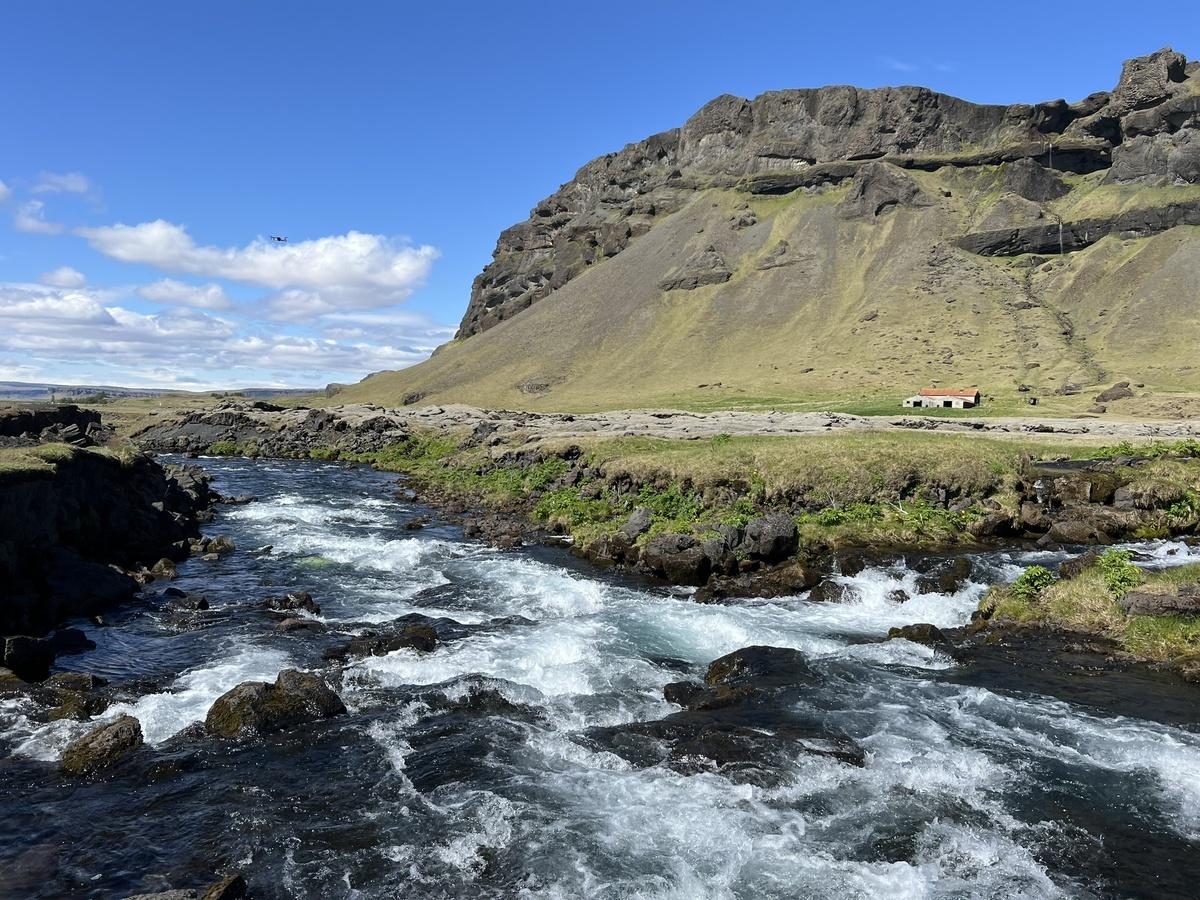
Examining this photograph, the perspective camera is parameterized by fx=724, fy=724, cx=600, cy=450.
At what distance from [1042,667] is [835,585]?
26.8 ft

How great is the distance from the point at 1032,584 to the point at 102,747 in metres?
27.4

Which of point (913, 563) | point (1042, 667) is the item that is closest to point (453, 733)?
point (1042, 667)

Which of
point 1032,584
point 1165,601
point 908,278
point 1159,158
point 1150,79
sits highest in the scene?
point 1150,79

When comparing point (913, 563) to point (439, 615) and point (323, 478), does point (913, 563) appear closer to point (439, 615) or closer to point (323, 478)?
point (439, 615)

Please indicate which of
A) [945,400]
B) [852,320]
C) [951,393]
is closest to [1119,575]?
[945,400]

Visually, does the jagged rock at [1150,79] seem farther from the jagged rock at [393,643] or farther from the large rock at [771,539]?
the jagged rock at [393,643]

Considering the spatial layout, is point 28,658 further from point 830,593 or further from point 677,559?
point 830,593

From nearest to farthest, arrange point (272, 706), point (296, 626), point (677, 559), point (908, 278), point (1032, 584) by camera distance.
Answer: point (272, 706), point (296, 626), point (1032, 584), point (677, 559), point (908, 278)

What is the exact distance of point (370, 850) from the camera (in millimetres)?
12781

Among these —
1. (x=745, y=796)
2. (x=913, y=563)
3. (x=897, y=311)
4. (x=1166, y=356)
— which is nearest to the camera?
(x=745, y=796)

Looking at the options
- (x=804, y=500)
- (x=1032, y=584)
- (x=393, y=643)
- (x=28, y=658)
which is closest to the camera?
(x=28, y=658)

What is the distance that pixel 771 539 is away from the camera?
30797mm

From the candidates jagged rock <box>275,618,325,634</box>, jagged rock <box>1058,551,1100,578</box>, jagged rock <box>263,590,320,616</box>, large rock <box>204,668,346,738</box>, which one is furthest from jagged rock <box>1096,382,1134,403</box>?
large rock <box>204,668,346,738</box>

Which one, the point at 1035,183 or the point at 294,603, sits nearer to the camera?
the point at 294,603
